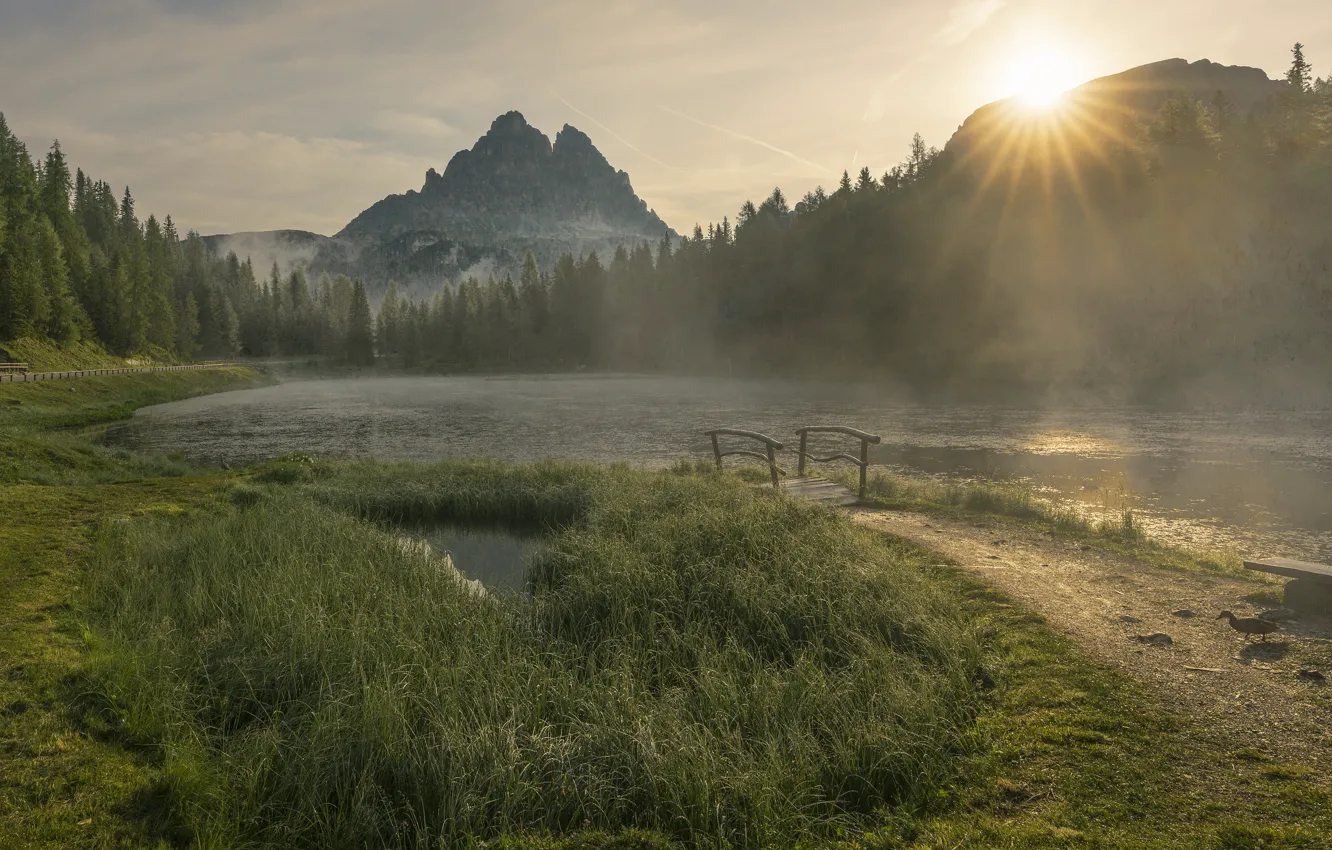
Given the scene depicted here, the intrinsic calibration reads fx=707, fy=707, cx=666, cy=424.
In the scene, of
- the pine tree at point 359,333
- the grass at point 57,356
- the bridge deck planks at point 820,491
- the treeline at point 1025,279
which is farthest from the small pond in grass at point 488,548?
the pine tree at point 359,333

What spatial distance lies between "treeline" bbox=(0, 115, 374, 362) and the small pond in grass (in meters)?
81.3

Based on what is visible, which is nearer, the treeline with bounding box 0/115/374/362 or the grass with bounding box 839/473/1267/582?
the grass with bounding box 839/473/1267/582

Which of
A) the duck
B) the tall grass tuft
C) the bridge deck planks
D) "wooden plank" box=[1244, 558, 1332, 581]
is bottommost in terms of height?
the tall grass tuft

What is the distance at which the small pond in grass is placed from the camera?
15.5 metres

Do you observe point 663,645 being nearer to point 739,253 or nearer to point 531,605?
point 531,605

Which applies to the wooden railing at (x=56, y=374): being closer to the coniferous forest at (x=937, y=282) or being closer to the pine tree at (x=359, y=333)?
the coniferous forest at (x=937, y=282)

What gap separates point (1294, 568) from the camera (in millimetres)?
9844

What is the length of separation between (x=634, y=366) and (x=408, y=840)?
467 ft

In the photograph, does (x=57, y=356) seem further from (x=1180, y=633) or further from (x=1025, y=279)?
(x=1025, y=279)

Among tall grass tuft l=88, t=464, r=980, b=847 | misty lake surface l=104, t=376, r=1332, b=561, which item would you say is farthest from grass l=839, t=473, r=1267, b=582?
tall grass tuft l=88, t=464, r=980, b=847

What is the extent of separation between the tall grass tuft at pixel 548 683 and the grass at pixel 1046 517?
5.34m

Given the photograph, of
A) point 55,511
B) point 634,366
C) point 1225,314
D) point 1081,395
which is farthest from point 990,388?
point 634,366

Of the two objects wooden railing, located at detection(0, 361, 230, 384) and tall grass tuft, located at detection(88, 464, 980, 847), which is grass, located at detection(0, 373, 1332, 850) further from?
wooden railing, located at detection(0, 361, 230, 384)

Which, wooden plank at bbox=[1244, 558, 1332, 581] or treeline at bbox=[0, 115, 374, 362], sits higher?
treeline at bbox=[0, 115, 374, 362]
